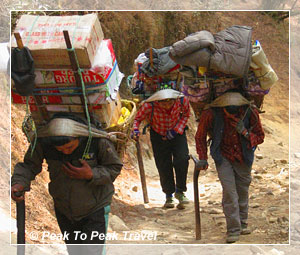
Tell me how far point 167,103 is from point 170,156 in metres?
1.00

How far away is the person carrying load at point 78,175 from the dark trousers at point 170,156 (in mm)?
2593

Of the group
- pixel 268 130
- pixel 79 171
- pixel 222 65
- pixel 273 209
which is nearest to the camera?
pixel 79 171

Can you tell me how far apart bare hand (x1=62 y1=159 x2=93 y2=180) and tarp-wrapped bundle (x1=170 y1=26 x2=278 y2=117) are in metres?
1.49

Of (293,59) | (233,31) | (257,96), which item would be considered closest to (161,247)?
(257,96)

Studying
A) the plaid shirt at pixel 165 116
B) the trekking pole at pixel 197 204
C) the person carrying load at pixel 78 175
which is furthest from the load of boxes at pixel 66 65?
the plaid shirt at pixel 165 116

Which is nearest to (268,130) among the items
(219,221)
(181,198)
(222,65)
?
(181,198)

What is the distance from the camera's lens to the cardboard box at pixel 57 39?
423 cm

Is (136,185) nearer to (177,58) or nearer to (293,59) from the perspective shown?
(177,58)

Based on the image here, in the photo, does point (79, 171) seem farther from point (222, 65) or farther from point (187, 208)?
point (187, 208)

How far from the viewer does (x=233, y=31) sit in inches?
208

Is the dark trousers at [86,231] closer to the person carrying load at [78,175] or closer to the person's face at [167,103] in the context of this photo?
the person carrying load at [78,175]

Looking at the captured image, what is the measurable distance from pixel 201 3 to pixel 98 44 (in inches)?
412

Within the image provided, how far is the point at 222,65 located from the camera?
16.6 feet

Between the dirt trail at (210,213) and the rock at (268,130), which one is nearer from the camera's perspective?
the dirt trail at (210,213)
